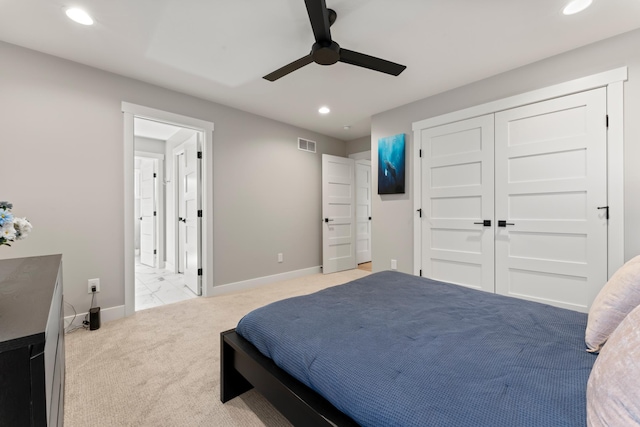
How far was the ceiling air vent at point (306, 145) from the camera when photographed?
4535mm

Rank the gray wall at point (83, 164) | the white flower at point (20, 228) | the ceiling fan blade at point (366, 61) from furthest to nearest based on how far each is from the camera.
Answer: the gray wall at point (83, 164)
the ceiling fan blade at point (366, 61)
the white flower at point (20, 228)

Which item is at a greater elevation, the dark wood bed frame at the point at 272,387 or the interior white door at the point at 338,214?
the interior white door at the point at 338,214

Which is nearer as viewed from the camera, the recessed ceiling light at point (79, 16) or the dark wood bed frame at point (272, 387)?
the dark wood bed frame at point (272, 387)

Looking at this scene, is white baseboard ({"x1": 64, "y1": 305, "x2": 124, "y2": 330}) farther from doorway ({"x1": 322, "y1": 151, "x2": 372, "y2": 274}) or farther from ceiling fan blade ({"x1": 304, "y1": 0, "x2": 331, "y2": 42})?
ceiling fan blade ({"x1": 304, "y1": 0, "x2": 331, "y2": 42})

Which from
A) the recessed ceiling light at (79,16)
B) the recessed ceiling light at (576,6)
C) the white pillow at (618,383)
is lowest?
the white pillow at (618,383)

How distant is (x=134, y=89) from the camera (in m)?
2.87

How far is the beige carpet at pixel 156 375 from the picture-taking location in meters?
1.44

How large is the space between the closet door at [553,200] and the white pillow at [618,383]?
7.41 feet

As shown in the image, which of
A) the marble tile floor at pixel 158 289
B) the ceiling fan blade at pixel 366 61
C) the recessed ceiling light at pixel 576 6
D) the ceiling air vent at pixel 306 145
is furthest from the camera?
the ceiling air vent at pixel 306 145

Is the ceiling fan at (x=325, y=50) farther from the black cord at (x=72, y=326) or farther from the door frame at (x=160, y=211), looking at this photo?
the door frame at (x=160, y=211)

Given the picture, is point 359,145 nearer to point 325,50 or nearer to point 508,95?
point 508,95

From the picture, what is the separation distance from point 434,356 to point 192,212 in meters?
3.46

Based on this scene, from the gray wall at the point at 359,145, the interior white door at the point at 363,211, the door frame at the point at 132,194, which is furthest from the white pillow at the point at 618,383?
the interior white door at the point at 363,211

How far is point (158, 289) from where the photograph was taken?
3771 mm
